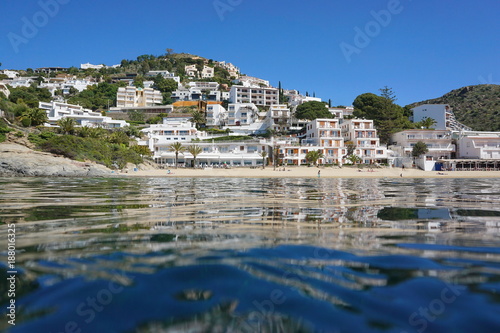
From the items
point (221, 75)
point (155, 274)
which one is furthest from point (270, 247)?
point (221, 75)

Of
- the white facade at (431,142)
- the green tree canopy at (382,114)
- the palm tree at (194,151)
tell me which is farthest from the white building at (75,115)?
the white facade at (431,142)

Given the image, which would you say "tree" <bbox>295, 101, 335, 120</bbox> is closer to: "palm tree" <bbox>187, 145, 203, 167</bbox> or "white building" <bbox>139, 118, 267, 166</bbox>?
"white building" <bbox>139, 118, 267, 166</bbox>

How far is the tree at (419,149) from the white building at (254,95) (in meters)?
54.5

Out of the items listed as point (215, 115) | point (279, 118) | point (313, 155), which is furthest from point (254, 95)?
point (313, 155)

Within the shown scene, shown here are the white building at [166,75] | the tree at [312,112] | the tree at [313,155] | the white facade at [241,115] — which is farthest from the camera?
the white building at [166,75]

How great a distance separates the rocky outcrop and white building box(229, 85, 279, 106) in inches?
2786

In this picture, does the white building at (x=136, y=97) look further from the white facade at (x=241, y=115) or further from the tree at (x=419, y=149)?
the tree at (x=419, y=149)

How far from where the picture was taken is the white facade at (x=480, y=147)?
59.8m

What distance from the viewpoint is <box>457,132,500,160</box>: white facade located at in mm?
59844

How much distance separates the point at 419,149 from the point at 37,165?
64426mm

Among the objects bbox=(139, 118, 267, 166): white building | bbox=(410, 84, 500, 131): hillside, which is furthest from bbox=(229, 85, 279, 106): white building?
bbox=(410, 84, 500, 131): hillside

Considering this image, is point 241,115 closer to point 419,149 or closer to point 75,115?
point 75,115

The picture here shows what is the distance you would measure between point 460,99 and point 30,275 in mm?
173835

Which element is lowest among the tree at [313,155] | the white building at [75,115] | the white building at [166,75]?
the tree at [313,155]
